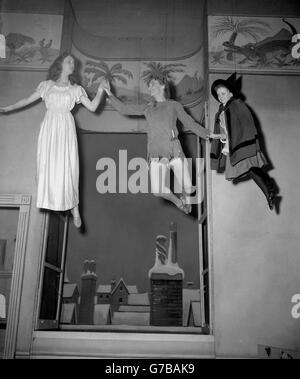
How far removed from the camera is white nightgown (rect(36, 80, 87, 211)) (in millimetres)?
3550

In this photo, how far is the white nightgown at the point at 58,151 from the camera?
11.6 ft

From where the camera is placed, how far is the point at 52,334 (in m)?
3.31

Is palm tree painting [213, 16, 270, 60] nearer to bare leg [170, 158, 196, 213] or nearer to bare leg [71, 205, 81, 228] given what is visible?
bare leg [170, 158, 196, 213]

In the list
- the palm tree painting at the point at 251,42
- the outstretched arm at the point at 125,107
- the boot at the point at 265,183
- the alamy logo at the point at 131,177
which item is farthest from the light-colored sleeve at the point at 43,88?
the boot at the point at 265,183

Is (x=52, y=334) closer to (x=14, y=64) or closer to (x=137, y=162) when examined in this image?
(x=137, y=162)

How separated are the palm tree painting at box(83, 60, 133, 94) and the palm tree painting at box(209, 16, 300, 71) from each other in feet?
2.61

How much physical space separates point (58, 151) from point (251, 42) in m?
1.93

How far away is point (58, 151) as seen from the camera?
3654mm

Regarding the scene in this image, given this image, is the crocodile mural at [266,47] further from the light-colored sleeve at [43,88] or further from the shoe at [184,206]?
the light-colored sleeve at [43,88]

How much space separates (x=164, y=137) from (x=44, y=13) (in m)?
1.61

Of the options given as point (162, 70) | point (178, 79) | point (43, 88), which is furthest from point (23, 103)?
point (178, 79)

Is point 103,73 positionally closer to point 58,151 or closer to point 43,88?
point 43,88

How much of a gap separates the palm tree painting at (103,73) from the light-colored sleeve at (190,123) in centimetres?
62

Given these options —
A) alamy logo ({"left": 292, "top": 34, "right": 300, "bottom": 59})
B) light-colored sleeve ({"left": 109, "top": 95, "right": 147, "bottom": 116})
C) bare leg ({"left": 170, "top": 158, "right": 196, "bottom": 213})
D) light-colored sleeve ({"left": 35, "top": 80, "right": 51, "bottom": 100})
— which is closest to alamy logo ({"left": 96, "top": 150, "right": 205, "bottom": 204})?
bare leg ({"left": 170, "top": 158, "right": 196, "bottom": 213})
